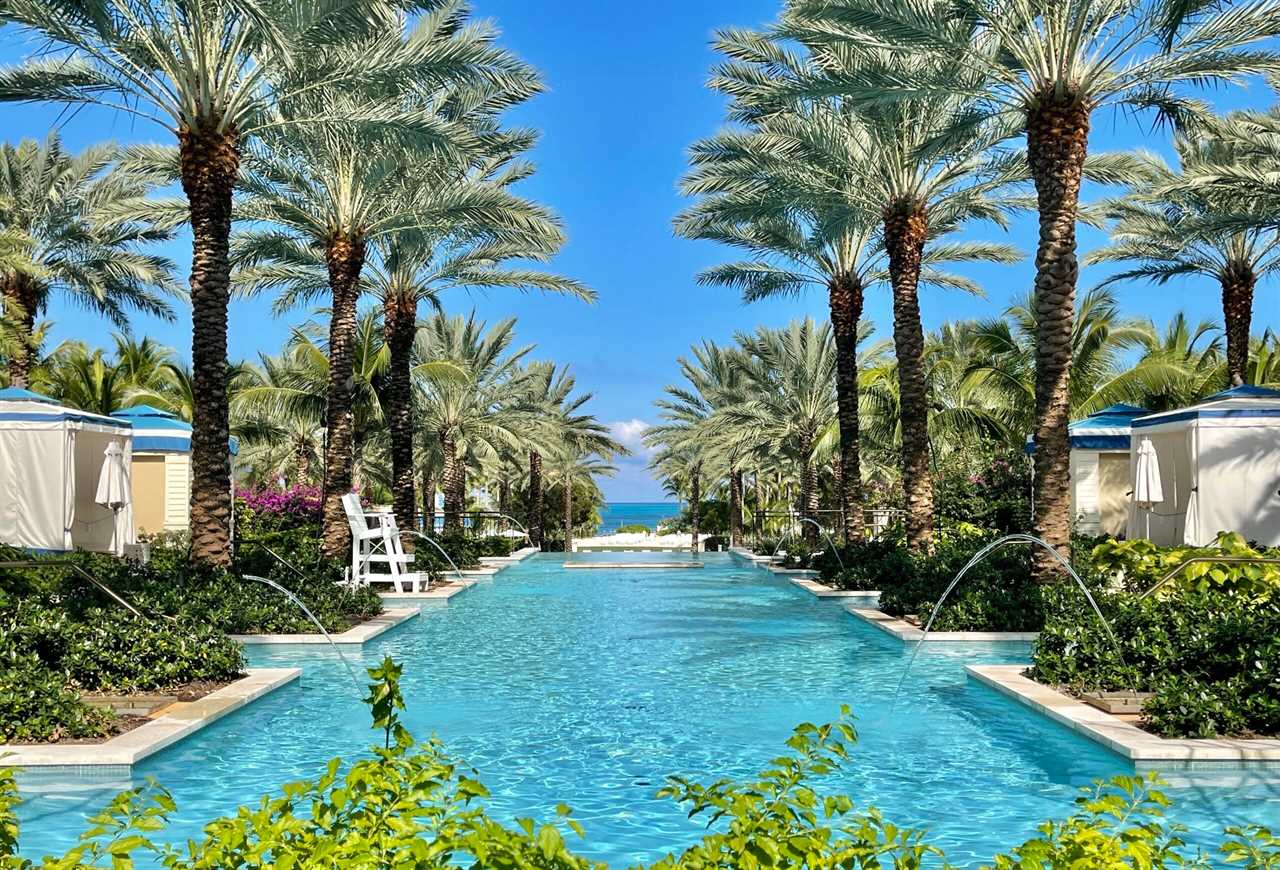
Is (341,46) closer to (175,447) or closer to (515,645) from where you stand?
(515,645)

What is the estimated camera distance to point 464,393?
34.7 m

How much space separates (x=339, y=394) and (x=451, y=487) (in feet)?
51.8

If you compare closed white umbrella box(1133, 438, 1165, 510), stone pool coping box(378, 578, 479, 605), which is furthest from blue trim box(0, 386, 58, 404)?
closed white umbrella box(1133, 438, 1165, 510)

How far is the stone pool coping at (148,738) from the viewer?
6.80 metres

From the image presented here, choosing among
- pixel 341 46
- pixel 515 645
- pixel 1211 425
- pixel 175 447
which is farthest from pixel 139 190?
pixel 1211 425

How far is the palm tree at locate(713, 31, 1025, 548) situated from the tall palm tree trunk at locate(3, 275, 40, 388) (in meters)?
15.9

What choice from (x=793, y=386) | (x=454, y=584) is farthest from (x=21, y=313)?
(x=793, y=386)

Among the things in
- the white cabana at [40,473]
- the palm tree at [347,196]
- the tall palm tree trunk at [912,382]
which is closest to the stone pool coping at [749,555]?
the tall palm tree trunk at [912,382]

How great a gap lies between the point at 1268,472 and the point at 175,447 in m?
21.3

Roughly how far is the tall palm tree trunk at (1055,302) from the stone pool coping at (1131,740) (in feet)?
12.8

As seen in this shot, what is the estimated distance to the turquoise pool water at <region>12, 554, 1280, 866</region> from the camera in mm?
6422

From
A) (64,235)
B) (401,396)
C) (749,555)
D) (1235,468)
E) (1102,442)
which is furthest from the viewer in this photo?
(749,555)

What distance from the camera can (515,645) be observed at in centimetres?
1381

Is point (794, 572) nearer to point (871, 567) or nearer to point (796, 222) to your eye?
point (871, 567)
